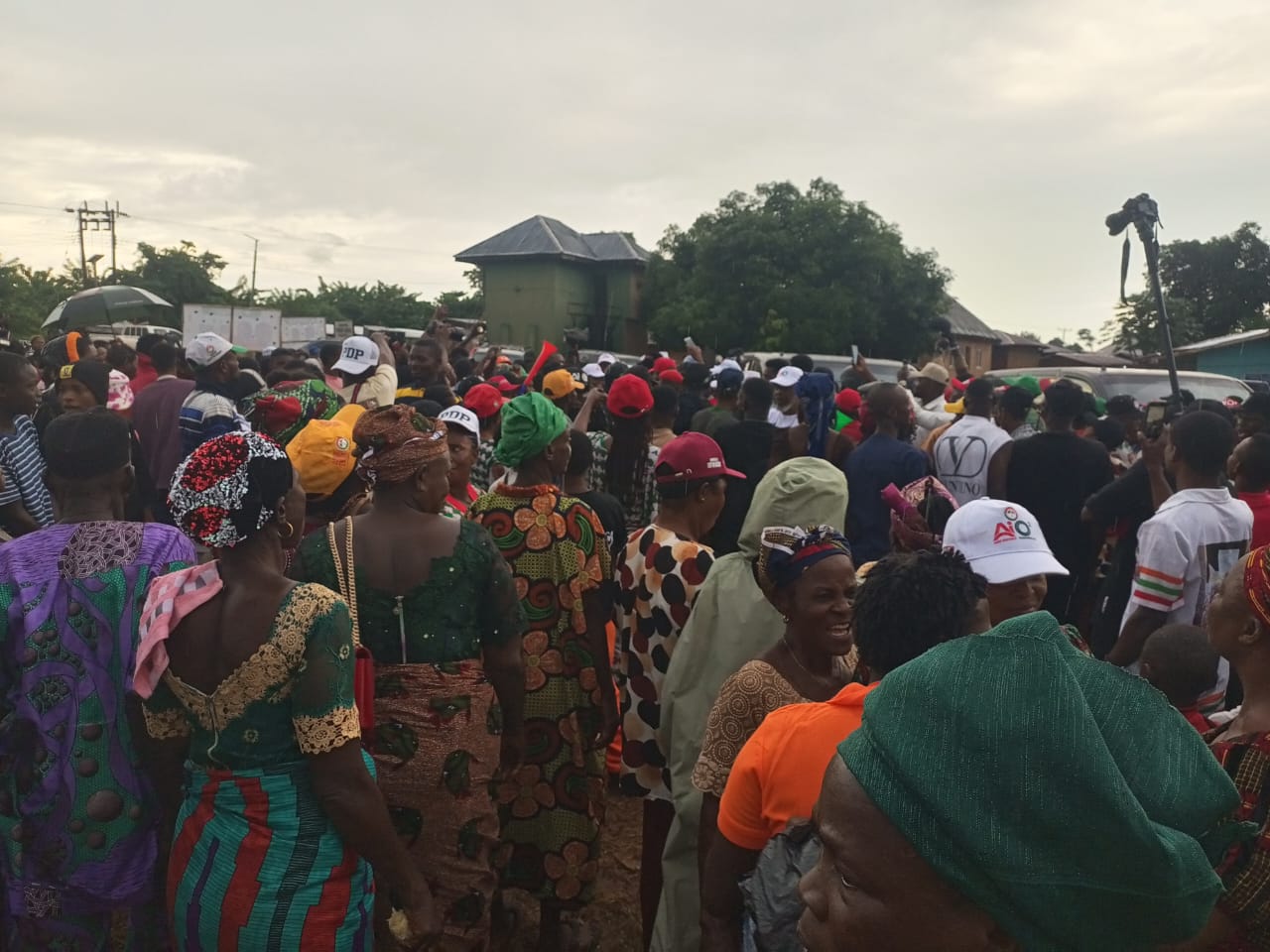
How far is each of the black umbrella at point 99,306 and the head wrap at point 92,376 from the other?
1077 cm

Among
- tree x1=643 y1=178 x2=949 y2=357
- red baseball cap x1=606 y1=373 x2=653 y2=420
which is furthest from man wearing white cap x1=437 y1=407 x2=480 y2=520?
tree x1=643 y1=178 x2=949 y2=357

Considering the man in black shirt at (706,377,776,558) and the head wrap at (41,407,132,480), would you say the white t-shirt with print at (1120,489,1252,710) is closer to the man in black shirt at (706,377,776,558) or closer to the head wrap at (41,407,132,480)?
the man in black shirt at (706,377,776,558)

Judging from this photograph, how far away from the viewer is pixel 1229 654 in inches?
82.0

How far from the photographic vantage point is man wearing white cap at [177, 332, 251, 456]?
519 centimetres

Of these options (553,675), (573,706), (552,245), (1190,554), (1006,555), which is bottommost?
(573,706)

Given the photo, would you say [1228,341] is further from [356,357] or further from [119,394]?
[119,394]

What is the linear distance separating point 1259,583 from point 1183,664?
3.84 ft

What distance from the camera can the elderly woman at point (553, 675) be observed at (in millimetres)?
3541

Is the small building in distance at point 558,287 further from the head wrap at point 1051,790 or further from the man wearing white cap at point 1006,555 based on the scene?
the head wrap at point 1051,790

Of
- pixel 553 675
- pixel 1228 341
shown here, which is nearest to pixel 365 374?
pixel 553 675

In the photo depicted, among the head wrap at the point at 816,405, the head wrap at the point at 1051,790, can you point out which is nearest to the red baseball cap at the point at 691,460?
the head wrap at the point at 1051,790

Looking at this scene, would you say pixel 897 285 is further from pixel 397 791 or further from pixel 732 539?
pixel 397 791

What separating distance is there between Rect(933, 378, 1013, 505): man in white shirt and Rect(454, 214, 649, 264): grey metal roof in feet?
122

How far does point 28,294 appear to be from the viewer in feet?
141
